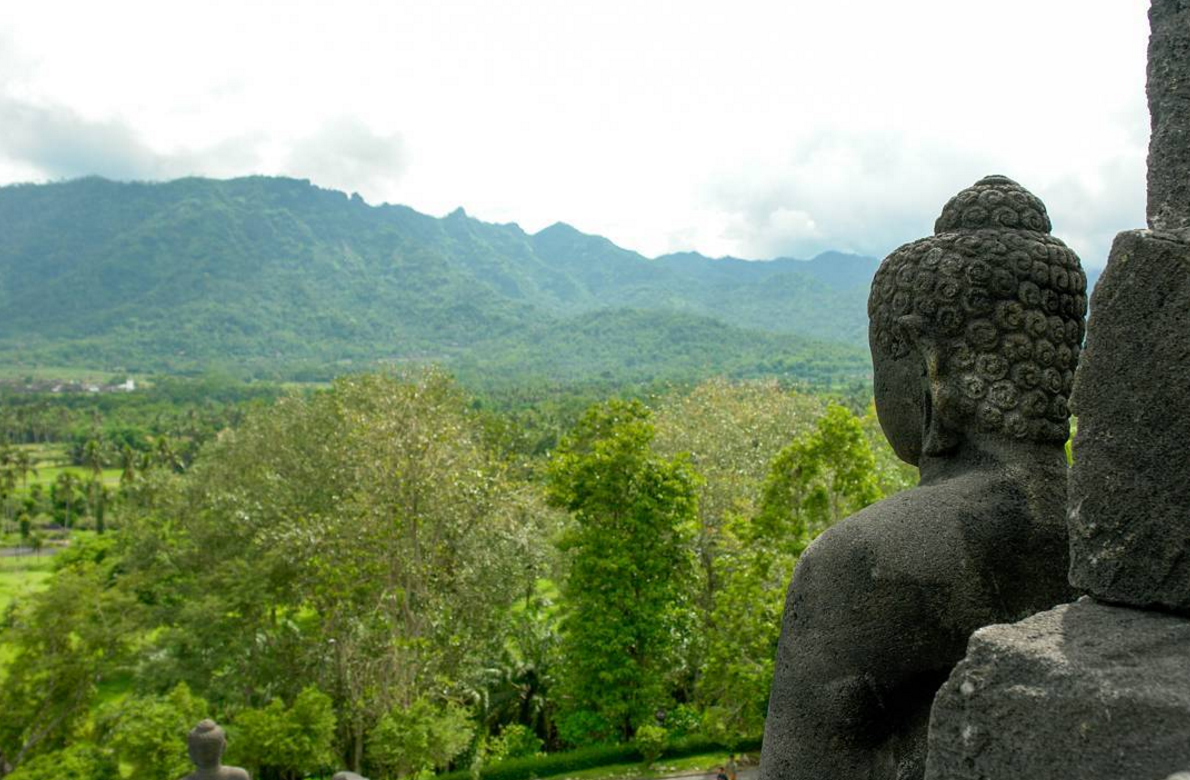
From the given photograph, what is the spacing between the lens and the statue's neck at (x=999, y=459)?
111 inches

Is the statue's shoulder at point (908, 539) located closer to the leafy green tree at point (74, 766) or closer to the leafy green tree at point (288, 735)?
the leafy green tree at point (288, 735)

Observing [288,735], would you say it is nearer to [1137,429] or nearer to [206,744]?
[206,744]

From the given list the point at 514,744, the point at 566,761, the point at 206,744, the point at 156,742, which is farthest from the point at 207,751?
the point at 514,744

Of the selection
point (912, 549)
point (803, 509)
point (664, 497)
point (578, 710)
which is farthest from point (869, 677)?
point (578, 710)

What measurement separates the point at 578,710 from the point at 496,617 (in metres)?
4.07

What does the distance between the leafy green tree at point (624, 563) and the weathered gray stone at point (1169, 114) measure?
1603cm

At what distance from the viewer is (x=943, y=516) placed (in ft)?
8.86

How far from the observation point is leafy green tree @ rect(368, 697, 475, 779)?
16.8 metres

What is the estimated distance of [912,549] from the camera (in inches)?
104

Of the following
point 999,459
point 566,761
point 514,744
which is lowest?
point 514,744

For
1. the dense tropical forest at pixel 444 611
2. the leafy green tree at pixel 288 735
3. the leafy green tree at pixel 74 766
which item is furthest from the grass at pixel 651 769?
the leafy green tree at pixel 74 766

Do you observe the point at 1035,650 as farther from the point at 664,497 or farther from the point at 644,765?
the point at 644,765

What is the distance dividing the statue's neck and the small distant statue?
8.44 meters

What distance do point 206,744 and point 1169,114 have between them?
976 centimetres
